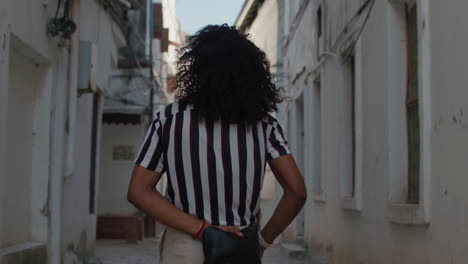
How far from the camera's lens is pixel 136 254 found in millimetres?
10859

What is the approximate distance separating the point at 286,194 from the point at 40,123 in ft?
15.1

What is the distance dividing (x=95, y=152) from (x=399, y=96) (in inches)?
213

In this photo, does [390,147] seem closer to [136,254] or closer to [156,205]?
[156,205]

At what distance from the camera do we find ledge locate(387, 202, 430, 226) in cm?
466

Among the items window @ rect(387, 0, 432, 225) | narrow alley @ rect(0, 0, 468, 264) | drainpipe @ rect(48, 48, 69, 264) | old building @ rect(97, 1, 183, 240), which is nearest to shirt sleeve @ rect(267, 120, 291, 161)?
narrow alley @ rect(0, 0, 468, 264)

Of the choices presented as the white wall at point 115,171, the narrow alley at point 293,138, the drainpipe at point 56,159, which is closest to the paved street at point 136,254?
the narrow alley at point 293,138

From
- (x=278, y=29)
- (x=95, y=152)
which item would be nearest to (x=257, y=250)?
(x=95, y=152)

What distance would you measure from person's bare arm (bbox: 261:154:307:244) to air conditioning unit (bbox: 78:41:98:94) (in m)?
5.34

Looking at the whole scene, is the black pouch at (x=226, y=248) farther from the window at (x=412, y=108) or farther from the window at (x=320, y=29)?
the window at (x=320, y=29)

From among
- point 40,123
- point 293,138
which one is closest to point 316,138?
point 293,138

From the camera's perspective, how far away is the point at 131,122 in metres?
14.4

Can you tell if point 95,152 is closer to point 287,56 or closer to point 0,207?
point 0,207

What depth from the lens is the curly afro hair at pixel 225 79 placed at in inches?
92.4

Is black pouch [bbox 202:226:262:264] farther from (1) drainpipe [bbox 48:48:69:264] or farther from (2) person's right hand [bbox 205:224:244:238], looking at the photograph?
(1) drainpipe [bbox 48:48:69:264]
